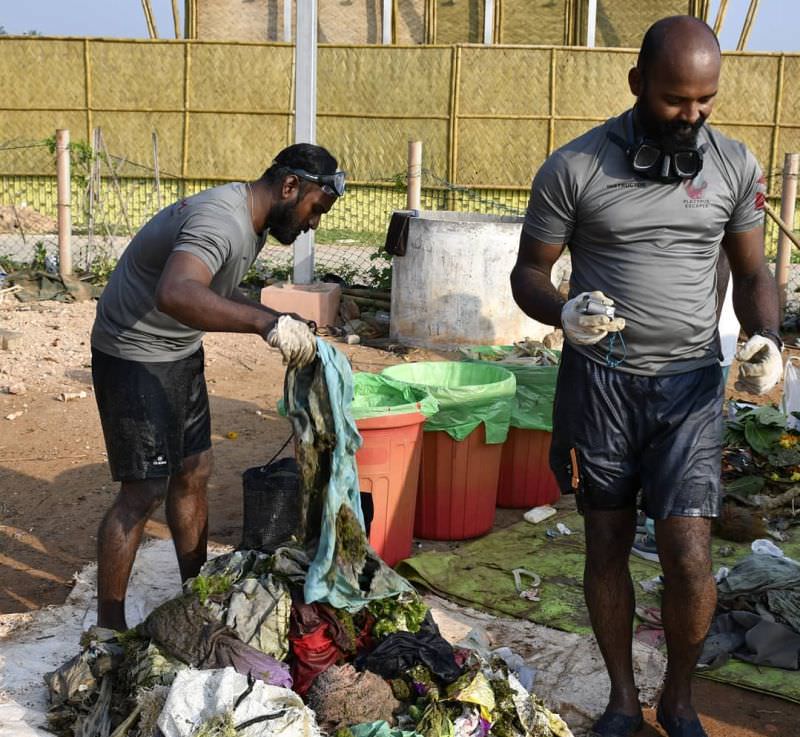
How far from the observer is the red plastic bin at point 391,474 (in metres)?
4.63

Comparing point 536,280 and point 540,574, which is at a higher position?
point 536,280

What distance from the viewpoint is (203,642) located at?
313 cm

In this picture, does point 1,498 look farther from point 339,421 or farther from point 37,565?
point 339,421

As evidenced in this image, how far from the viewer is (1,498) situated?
5.66 m

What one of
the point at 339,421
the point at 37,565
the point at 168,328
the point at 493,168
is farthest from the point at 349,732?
the point at 493,168

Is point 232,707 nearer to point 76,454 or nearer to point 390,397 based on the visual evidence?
point 390,397

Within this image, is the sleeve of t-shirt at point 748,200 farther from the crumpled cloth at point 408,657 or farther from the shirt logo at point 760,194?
the crumpled cloth at point 408,657

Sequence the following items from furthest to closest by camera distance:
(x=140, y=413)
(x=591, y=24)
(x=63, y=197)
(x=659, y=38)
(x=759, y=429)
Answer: (x=591, y=24), (x=63, y=197), (x=759, y=429), (x=140, y=413), (x=659, y=38)

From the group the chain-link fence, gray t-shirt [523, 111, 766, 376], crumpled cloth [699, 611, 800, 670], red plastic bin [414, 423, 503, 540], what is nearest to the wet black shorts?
gray t-shirt [523, 111, 766, 376]

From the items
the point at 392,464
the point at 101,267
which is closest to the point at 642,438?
the point at 392,464

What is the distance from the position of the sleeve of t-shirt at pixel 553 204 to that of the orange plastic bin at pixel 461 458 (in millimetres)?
1941

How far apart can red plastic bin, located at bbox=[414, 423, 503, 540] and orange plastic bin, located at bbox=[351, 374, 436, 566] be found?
24cm

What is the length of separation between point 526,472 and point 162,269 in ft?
9.24

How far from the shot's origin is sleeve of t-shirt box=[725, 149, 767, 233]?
3.06m
